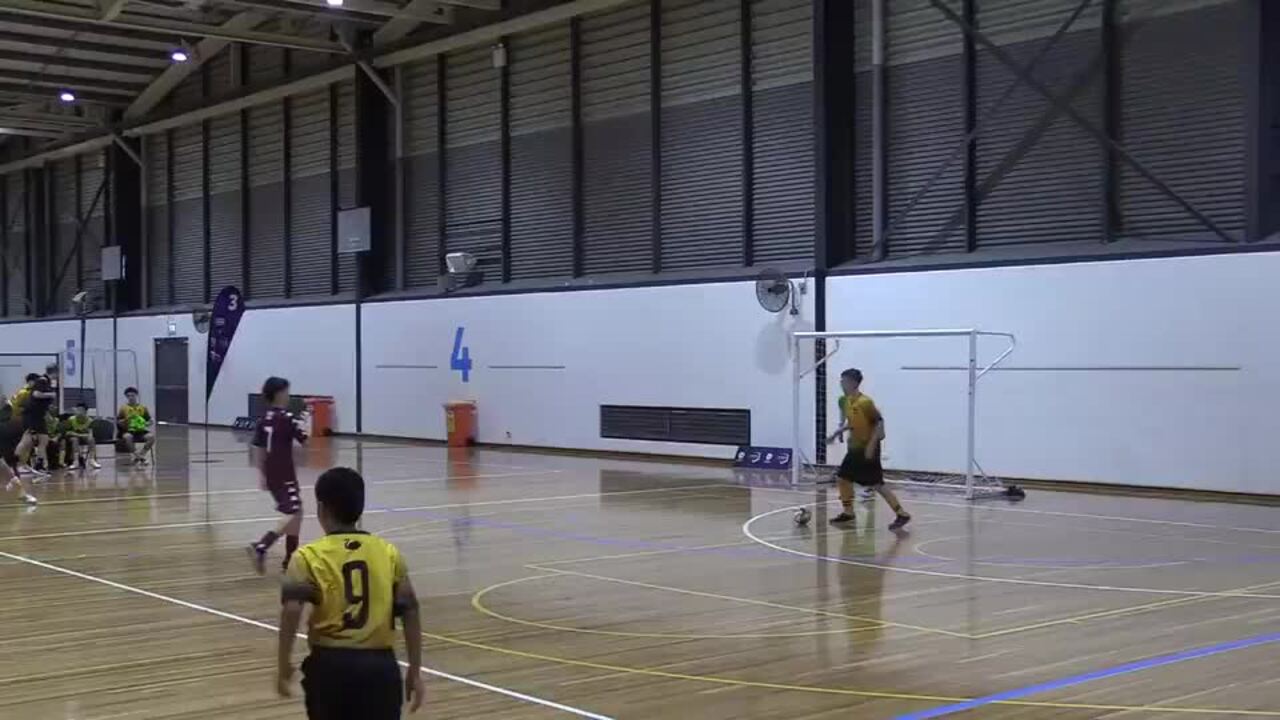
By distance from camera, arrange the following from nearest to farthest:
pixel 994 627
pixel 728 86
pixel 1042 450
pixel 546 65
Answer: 1. pixel 994 627
2. pixel 1042 450
3. pixel 728 86
4. pixel 546 65

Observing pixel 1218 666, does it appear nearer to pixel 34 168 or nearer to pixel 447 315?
pixel 447 315

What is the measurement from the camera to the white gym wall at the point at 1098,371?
16.6m

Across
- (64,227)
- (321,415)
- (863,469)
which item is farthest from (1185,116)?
(64,227)

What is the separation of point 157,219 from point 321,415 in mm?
10980

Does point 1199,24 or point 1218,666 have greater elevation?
point 1199,24

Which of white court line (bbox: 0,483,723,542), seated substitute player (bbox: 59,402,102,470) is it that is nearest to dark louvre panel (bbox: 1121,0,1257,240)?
white court line (bbox: 0,483,723,542)

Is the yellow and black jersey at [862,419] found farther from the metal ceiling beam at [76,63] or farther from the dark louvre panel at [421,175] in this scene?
the metal ceiling beam at [76,63]

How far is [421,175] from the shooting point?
29.8 meters

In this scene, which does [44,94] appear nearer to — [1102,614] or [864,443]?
[864,443]

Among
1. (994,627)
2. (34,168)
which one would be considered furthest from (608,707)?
(34,168)

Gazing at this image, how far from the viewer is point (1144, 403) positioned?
17.6m

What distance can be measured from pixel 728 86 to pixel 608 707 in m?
18.0

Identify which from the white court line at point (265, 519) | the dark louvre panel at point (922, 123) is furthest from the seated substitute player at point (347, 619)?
the dark louvre panel at point (922, 123)

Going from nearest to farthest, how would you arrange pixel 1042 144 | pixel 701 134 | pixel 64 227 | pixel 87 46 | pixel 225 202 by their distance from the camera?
pixel 1042 144 < pixel 701 134 < pixel 87 46 < pixel 225 202 < pixel 64 227
